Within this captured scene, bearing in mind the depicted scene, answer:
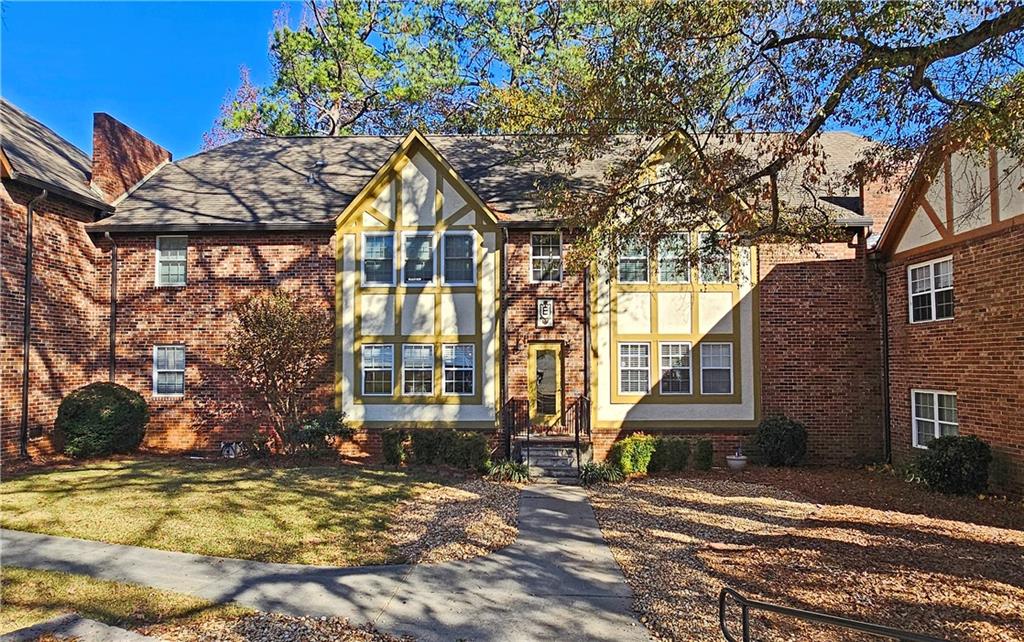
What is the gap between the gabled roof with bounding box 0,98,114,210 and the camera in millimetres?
13423

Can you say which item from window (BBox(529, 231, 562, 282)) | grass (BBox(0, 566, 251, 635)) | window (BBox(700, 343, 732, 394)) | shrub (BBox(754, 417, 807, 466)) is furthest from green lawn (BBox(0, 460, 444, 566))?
shrub (BBox(754, 417, 807, 466))

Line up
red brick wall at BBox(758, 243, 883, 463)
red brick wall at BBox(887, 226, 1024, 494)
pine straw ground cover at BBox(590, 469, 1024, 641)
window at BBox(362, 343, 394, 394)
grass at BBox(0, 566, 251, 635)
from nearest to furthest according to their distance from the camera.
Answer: grass at BBox(0, 566, 251, 635) → pine straw ground cover at BBox(590, 469, 1024, 641) → red brick wall at BBox(887, 226, 1024, 494) → red brick wall at BBox(758, 243, 883, 463) → window at BBox(362, 343, 394, 394)

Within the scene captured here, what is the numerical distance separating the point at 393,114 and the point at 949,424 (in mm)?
26005

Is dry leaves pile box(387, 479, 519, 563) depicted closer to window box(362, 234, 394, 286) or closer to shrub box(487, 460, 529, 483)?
shrub box(487, 460, 529, 483)

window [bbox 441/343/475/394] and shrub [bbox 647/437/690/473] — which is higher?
window [bbox 441/343/475/394]

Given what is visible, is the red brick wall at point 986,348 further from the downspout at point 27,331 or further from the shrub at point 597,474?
the downspout at point 27,331

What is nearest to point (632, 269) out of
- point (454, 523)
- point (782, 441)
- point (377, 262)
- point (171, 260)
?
point (782, 441)

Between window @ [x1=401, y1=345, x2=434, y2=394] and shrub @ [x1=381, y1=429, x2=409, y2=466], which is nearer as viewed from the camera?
shrub @ [x1=381, y1=429, x2=409, y2=466]

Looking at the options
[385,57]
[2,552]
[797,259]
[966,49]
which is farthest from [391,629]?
[385,57]

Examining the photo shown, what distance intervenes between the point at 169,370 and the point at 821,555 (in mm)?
15117

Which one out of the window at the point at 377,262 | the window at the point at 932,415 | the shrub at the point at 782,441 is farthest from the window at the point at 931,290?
the window at the point at 377,262

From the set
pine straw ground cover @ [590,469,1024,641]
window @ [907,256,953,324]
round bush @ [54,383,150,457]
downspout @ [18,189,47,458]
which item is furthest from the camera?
round bush @ [54,383,150,457]

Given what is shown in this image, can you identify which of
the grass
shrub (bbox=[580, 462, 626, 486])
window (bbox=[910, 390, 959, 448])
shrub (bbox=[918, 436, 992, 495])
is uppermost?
window (bbox=[910, 390, 959, 448])

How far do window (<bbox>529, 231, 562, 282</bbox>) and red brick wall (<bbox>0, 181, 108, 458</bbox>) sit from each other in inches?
443
